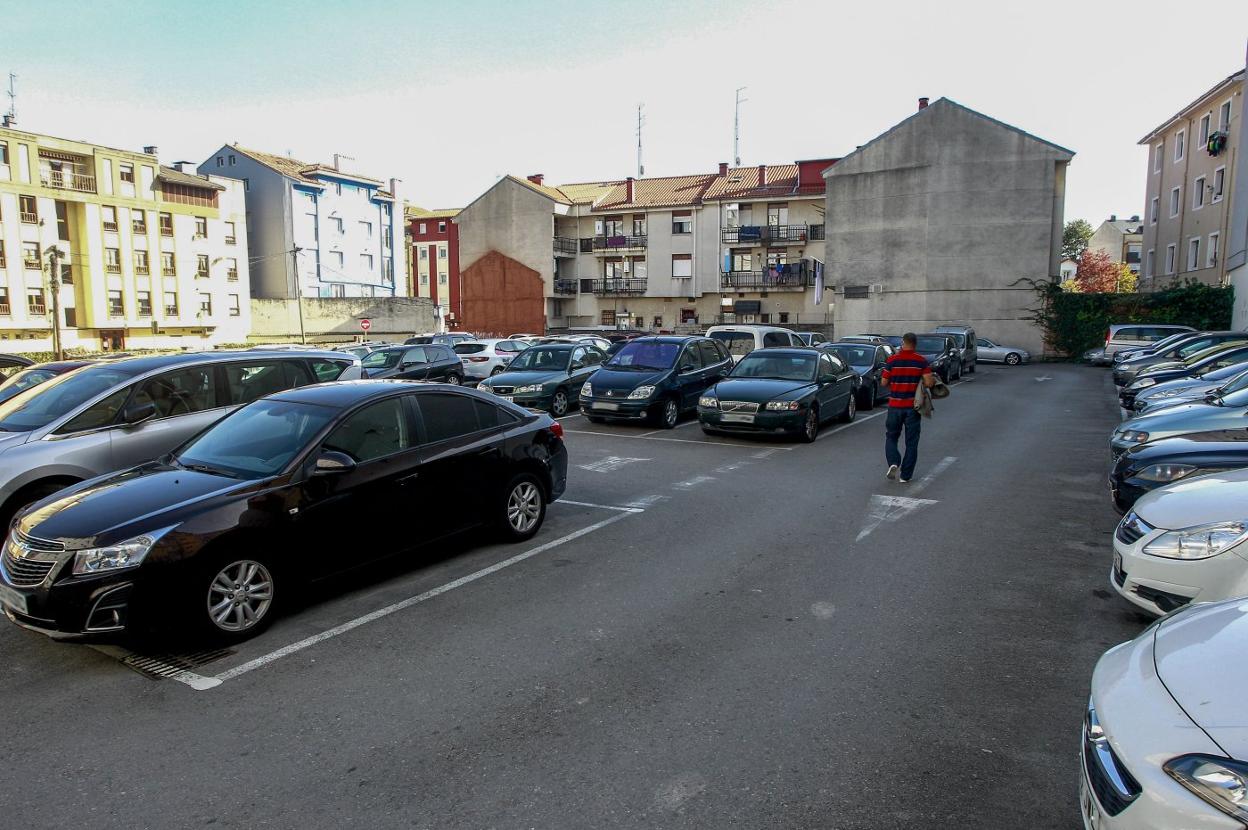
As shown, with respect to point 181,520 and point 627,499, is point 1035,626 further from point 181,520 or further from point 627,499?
point 181,520

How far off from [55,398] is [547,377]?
33.2 ft

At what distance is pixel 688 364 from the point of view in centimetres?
1589

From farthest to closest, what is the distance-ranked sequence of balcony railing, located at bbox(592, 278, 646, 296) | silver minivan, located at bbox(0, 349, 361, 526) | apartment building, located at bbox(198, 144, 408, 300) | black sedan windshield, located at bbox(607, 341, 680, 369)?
apartment building, located at bbox(198, 144, 408, 300) → balcony railing, located at bbox(592, 278, 646, 296) → black sedan windshield, located at bbox(607, 341, 680, 369) → silver minivan, located at bbox(0, 349, 361, 526)

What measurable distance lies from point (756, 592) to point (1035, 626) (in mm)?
Result: 1876

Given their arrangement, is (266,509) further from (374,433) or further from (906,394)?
(906,394)

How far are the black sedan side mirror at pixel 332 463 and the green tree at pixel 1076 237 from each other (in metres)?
96.4

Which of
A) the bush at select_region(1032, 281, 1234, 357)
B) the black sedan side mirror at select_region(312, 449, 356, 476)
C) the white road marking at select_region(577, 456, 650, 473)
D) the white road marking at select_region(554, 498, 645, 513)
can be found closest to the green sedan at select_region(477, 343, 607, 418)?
the white road marking at select_region(577, 456, 650, 473)

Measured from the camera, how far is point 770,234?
52844mm

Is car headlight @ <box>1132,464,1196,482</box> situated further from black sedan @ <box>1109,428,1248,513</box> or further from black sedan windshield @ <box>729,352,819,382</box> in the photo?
black sedan windshield @ <box>729,352,819,382</box>

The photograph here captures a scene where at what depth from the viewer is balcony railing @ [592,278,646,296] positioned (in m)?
56.9

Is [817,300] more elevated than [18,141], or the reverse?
[18,141]

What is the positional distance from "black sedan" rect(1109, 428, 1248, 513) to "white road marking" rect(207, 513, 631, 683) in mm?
4681

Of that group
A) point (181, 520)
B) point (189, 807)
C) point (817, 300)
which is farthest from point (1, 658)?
point (817, 300)

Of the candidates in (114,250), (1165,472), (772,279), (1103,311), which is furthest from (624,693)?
(114,250)
